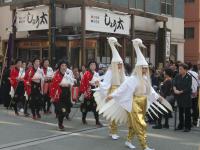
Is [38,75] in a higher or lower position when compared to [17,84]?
higher

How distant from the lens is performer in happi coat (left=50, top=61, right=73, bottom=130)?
11.6m

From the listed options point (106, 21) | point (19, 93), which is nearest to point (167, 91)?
point (19, 93)

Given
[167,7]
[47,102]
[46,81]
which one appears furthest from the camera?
[167,7]

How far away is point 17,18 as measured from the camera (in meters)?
23.3

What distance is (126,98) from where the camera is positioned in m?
9.14

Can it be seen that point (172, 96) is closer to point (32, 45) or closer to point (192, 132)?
point (192, 132)

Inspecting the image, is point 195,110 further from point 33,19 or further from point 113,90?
point 33,19

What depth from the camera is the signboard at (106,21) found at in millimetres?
21234

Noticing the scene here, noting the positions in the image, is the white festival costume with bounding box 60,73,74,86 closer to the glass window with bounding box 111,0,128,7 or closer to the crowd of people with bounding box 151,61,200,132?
the crowd of people with bounding box 151,61,200,132

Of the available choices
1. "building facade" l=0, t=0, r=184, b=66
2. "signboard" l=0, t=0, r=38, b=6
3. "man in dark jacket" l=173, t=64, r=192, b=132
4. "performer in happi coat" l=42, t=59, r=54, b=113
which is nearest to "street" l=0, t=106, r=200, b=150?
"man in dark jacket" l=173, t=64, r=192, b=132

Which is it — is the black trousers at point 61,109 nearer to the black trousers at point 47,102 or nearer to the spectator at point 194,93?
the black trousers at point 47,102

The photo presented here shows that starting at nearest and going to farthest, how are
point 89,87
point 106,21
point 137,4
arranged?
point 89,87, point 106,21, point 137,4

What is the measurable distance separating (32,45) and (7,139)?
596 inches

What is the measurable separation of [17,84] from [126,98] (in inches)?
251
